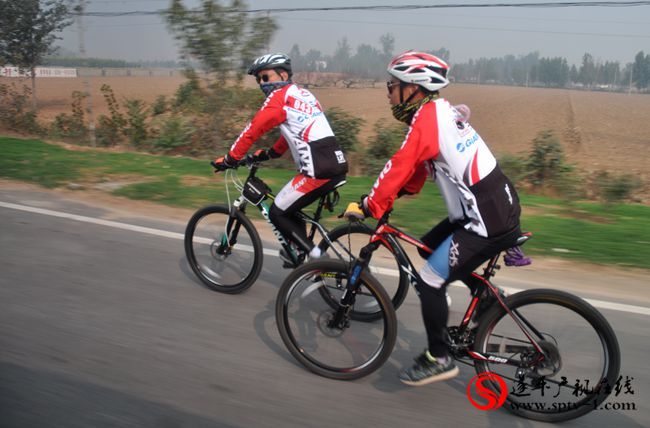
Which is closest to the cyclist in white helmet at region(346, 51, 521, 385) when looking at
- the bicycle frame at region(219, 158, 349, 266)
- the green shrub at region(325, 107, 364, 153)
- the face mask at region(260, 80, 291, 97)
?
the bicycle frame at region(219, 158, 349, 266)

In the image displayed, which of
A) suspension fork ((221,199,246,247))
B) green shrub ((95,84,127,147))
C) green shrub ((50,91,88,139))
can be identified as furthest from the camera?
green shrub ((50,91,88,139))

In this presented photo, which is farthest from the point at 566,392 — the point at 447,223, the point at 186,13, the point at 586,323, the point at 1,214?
the point at 186,13

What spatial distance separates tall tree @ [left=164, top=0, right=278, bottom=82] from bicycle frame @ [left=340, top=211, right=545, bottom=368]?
1024 centimetres

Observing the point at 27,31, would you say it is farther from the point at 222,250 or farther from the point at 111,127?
the point at 222,250

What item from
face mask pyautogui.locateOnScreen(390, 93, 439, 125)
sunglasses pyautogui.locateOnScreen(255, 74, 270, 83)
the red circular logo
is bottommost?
the red circular logo

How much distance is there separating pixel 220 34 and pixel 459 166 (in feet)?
35.0

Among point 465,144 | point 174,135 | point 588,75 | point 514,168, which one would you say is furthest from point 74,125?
point 588,75

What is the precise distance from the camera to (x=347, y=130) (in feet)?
42.3

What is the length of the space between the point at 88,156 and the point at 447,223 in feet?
30.3

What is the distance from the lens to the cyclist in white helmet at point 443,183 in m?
3.14

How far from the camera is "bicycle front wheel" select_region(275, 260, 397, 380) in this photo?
361 centimetres

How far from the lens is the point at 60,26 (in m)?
20.0

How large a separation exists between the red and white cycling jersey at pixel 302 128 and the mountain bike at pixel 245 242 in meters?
0.25

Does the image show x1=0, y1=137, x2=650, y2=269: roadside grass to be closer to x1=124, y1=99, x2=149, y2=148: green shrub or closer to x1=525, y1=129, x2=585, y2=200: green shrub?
x1=525, y1=129, x2=585, y2=200: green shrub
